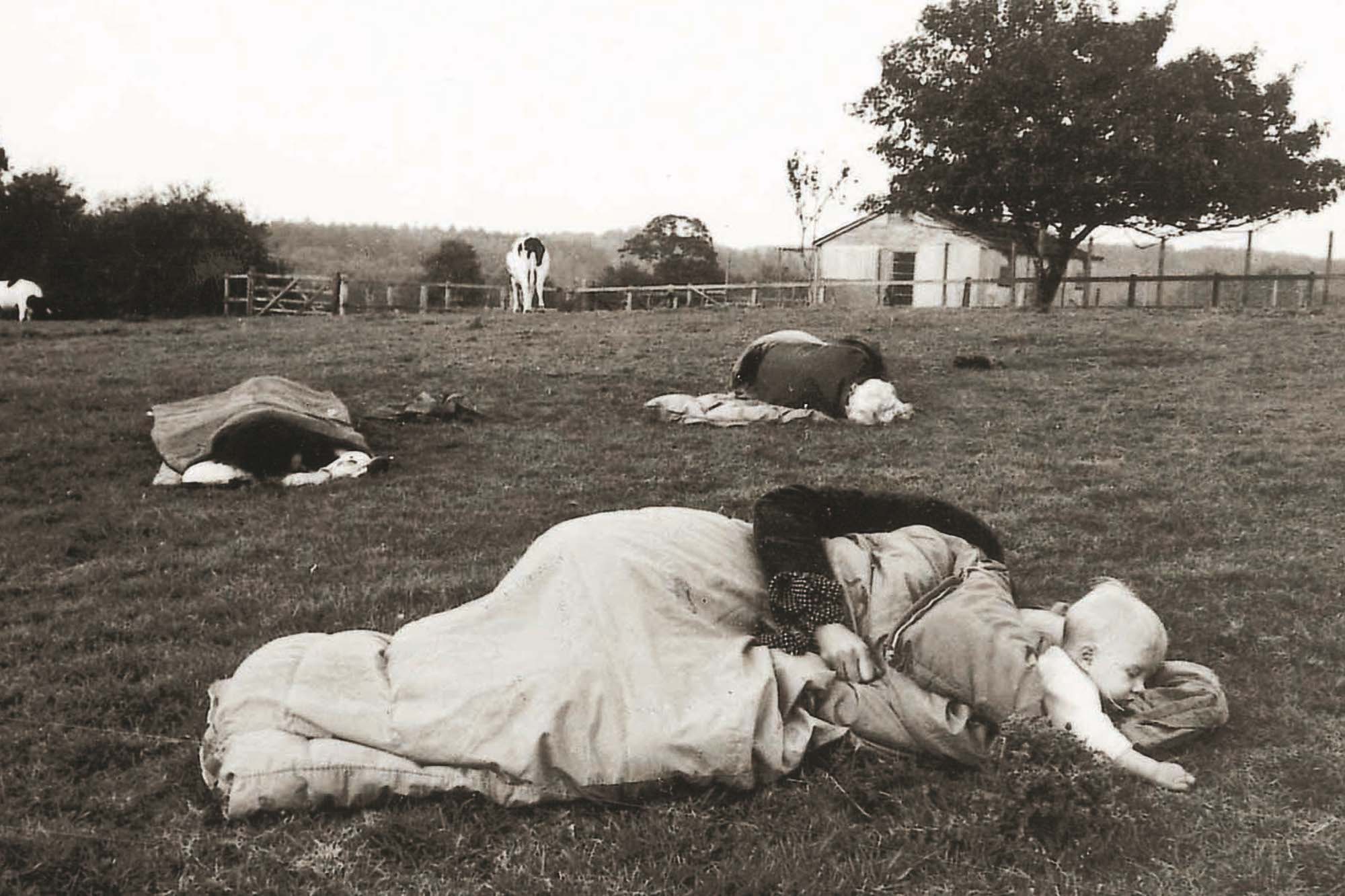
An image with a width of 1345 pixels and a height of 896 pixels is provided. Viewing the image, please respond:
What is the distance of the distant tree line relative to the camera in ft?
97.1

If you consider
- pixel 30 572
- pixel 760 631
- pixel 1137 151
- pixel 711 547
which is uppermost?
pixel 1137 151

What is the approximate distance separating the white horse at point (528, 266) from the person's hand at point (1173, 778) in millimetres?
24946

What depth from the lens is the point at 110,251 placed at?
30266mm

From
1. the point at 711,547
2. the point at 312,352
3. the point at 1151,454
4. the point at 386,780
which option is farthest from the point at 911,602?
the point at 312,352

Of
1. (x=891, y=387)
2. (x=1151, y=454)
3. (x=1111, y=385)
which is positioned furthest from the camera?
(x=1111, y=385)

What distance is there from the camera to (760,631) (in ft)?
12.5

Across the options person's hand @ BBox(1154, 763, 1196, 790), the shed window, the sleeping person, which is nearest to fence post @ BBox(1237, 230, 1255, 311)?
the shed window

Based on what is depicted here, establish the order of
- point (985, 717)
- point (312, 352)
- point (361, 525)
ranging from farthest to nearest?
point (312, 352), point (361, 525), point (985, 717)

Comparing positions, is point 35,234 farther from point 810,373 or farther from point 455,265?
point 810,373

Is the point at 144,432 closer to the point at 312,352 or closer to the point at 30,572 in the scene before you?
the point at 30,572

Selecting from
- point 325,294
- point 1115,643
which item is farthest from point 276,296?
point 1115,643

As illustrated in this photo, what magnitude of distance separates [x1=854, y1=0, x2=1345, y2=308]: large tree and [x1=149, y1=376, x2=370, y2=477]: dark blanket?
1832cm

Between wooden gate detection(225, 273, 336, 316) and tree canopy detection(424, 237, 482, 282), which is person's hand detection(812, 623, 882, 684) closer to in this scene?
wooden gate detection(225, 273, 336, 316)

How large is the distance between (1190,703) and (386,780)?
279cm
